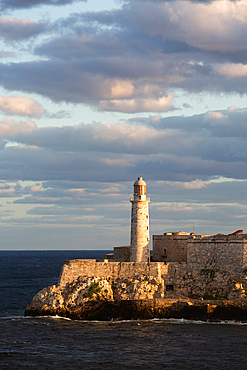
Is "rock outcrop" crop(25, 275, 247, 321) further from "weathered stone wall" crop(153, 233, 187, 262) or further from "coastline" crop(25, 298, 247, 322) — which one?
"weathered stone wall" crop(153, 233, 187, 262)

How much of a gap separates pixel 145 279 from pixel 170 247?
7.09 metres

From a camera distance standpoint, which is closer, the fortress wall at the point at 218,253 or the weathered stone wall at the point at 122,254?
the fortress wall at the point at 218,253

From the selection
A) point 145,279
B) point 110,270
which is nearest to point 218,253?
point 145,279

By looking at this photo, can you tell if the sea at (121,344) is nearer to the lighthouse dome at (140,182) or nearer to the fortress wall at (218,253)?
the fortress wall at (218,253)

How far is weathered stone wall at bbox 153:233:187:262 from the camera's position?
62125mm

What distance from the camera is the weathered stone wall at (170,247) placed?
62.1 metres

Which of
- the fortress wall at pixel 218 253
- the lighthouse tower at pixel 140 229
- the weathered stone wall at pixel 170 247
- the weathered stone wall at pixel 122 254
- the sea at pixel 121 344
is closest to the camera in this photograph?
the sea at pixel 121 344

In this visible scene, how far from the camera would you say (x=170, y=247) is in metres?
63.3

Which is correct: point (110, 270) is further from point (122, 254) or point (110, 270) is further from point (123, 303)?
point (122, 254)

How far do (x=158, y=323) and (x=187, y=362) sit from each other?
1312 cm

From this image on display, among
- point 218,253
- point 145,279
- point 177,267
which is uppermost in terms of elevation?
point 218,253

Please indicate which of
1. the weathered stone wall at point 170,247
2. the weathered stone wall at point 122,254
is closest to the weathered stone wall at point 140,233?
the weathered stone wall at point 122,254

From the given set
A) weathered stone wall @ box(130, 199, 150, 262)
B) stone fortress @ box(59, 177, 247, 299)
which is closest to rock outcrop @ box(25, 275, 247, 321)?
stone fortress @ box(59, 177, 247, 299)

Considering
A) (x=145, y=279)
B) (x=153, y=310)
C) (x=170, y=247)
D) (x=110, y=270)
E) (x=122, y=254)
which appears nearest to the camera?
(x=153, y=310)
